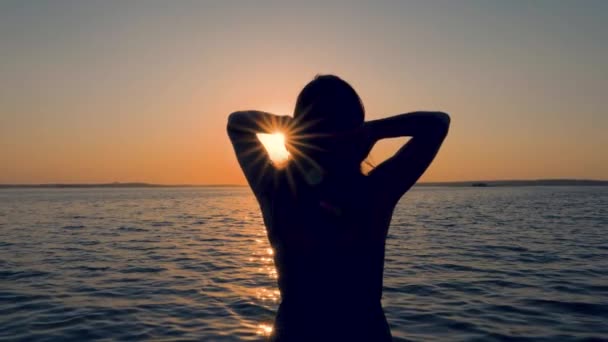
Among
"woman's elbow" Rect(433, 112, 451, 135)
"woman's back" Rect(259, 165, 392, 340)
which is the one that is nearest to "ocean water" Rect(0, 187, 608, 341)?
"woman's back" Rect(259, 165, 392, 340)

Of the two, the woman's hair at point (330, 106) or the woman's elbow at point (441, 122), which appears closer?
the woman's hair at point (330, 106)

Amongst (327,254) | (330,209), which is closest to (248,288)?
(327,254)

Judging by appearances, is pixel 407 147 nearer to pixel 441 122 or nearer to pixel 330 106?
pixel 441 122

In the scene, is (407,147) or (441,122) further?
(441,122)

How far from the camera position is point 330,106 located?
6.80 feet

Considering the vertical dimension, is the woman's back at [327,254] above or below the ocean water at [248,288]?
above

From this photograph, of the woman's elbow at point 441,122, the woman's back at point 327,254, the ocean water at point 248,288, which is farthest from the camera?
the ocean water at point 248,288

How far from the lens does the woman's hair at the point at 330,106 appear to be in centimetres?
208

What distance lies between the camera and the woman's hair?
6.81 ft

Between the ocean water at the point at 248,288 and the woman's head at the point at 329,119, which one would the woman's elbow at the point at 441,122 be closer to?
the woman's head at the point at 329,119

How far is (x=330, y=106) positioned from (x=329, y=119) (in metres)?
0.06

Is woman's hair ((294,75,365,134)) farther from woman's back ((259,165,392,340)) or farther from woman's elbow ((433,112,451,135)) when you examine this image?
woman's elbow ((433,112,451,135))

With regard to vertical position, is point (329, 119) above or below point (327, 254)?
above

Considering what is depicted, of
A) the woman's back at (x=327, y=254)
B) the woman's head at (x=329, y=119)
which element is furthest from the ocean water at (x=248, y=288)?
the woman's head at (x=329, y=119)
